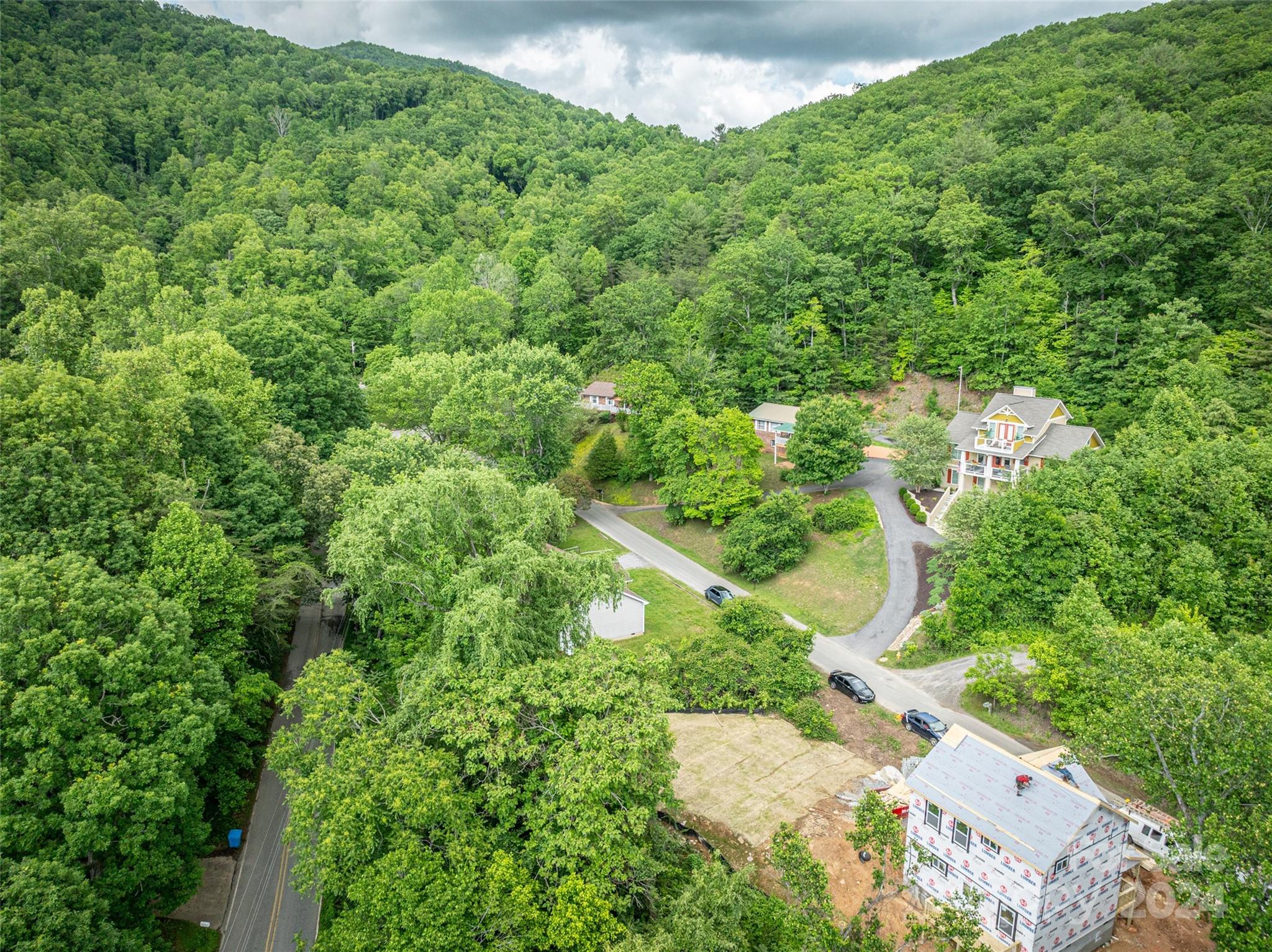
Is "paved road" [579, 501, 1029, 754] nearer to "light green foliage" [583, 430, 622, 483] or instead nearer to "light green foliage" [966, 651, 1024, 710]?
"light green foliage" [966, 651, 1024, 710]

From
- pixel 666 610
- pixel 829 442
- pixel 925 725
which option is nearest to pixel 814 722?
pixel 925 725

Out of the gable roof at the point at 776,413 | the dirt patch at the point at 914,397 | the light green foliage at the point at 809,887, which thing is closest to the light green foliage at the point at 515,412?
the gable roof at the point at 776,413

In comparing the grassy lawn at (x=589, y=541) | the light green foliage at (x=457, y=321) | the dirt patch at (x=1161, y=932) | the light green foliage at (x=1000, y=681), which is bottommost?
the dirt patch at (x=1161, y=932)

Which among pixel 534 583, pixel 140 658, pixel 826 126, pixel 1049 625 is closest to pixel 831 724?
pixel 1049 625

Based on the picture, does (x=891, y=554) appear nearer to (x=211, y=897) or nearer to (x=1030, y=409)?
(x=1030, y=409)

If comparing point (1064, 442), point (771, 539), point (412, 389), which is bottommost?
point (771, 539)

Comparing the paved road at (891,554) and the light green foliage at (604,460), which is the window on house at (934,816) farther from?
the light green foliage at (604,460)
